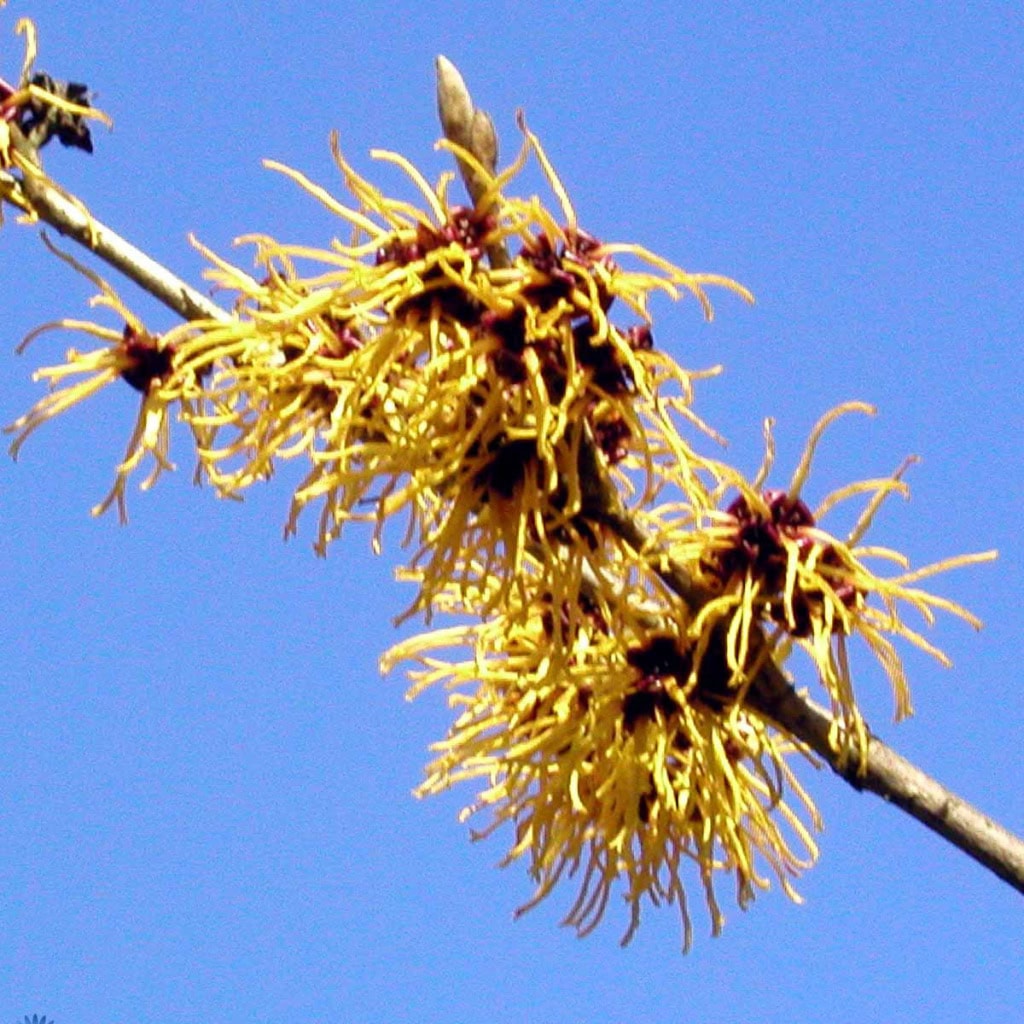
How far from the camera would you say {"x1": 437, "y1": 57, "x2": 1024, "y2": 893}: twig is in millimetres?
2725

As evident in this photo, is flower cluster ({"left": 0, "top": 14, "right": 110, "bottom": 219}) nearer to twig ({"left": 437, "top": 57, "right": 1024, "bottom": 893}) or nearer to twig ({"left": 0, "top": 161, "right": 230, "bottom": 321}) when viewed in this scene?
twig ({"left": 0, "top": 161, "right": 230, "bottom": 321})

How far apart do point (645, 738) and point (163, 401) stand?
1.03 m

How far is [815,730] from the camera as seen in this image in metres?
3.01

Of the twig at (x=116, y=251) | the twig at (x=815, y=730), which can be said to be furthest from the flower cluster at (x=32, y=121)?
the twig at (x=815, y=730)

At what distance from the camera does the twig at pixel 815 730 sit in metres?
2.72

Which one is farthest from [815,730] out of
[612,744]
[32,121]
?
[32,121]

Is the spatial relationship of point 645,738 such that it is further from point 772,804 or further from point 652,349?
A: point 652,349

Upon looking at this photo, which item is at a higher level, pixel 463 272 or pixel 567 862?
pixel 463 272

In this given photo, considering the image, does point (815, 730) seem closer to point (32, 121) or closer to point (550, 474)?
point (550, 474)

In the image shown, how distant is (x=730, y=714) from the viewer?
10.2 feet

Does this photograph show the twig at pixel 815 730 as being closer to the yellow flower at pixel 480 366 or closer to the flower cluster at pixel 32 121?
the yellow flower at pixel 480 366

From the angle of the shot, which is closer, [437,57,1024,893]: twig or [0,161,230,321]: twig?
[437,57,1024,893]: twig

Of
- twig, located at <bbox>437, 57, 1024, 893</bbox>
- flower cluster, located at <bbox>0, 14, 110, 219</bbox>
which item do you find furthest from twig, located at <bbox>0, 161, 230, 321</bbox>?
twig, located at <bbox>437, 57, 1024, 893</bbox>

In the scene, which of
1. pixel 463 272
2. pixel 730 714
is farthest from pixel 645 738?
pixel 463 272
